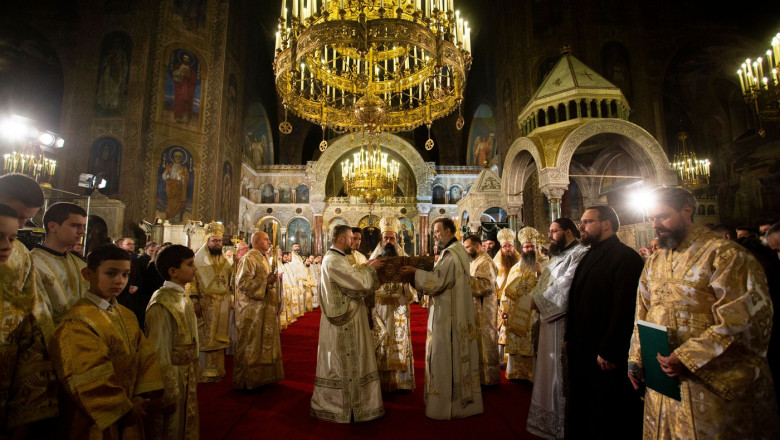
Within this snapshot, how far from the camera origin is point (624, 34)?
1227 cm

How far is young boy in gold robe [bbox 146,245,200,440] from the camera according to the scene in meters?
2.19

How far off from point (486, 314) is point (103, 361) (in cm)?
407

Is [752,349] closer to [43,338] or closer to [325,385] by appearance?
[325,385]

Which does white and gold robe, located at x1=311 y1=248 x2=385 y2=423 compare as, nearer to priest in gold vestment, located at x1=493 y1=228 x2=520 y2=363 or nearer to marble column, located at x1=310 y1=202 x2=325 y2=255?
priest in gold vestment, located at x1=493 y1=228 x2=520 y2=363

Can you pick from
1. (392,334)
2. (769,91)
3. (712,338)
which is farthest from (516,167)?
(712,338)

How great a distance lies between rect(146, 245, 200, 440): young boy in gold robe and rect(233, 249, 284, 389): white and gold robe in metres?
1.86

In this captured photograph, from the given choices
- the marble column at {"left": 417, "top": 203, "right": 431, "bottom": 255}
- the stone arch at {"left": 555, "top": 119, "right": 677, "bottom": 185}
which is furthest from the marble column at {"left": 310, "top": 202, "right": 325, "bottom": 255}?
the stone arch at {"left": 555, "top": 119, "right": 677, "bottom": 185}

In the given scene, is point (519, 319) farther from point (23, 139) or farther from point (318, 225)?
point (318, 225)

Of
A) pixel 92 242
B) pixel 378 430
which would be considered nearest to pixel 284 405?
pixel 378 430

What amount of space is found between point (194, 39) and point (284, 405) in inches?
670

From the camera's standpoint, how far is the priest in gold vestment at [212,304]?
4.71 metres

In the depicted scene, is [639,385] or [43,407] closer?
[43,407]

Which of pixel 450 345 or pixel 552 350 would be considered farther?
pixel 450 345

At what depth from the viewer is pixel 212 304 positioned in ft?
15.8
